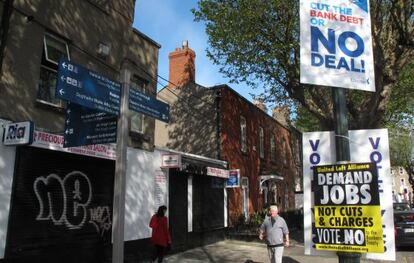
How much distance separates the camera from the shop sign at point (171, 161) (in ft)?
46.2

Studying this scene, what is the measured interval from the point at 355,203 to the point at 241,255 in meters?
11.0

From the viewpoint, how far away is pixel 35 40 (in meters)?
9.70

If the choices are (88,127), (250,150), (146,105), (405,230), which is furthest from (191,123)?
(146,105)

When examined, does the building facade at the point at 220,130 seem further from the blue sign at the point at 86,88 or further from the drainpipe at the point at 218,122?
the blue sign at the point at 86,88

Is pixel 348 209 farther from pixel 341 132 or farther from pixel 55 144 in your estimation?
pixel 55 144

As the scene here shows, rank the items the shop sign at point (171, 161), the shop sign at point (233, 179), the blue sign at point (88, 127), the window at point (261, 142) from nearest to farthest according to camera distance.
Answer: the blue sign at point (88, 127) < the shop sign at point (171, 161) < the shop sign at point (233, 179) < the window at point (261, 142)

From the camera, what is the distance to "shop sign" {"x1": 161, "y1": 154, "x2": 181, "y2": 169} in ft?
46.2

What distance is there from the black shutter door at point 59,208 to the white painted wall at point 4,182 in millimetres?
111

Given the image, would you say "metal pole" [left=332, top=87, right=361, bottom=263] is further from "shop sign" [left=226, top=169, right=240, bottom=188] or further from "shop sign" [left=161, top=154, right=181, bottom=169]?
"shop sign" [left=226, top=169, right=240, bottom=188]

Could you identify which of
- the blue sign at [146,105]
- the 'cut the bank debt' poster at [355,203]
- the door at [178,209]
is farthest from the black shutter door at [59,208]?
the 'cut the bank debt' poster at [355,203]

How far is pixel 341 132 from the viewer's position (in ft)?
14.8

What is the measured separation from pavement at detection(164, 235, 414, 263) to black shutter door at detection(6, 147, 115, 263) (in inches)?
120

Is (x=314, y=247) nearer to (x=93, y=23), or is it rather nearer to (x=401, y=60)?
(x=93, y=23)

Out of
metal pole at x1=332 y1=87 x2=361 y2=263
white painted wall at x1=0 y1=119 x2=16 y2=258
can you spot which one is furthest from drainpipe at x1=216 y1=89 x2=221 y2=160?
metal pole at x1=332 y1=87 x2=361 y2=263
